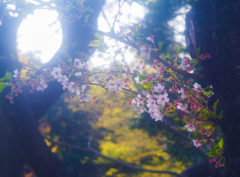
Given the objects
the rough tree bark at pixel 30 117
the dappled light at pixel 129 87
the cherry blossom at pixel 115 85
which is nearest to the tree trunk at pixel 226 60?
the dappled light at pixel 129 87

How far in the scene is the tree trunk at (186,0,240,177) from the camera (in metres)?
1.49

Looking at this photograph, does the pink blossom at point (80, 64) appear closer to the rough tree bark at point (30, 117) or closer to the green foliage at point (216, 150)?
the green foliage at point (216, 150)

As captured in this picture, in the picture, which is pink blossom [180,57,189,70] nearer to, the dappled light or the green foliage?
the dappled light

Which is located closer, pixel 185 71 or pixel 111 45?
pixel 185 71

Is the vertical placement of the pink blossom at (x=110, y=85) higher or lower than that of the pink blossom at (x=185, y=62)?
lower

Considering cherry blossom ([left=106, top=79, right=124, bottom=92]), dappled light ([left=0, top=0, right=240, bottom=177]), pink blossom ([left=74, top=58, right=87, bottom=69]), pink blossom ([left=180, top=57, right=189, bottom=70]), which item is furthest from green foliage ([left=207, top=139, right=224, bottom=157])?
pink blossom ([left=74, top=58, right=87, bottom=69])

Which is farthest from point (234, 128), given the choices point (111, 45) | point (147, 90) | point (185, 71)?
point (111, 45)

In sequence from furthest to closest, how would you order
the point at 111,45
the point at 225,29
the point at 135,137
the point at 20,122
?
the point at 135,137, the point at 20,122, the point at 111,45, the point at 225,29

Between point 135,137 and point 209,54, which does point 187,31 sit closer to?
point 209,54

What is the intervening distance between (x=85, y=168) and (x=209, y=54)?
9239mm

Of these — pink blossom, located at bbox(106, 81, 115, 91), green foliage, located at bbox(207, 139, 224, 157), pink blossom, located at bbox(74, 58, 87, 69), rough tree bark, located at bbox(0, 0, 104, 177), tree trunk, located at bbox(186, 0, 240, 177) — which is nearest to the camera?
tree trunk, located at bbox(186, 0, 240, 177)

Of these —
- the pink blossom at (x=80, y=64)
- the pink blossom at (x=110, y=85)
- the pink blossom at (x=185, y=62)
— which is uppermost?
the pink blossom at (x=80, y=64)

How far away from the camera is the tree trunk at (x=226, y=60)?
1.49 m

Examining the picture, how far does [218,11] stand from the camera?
1.65 metres
